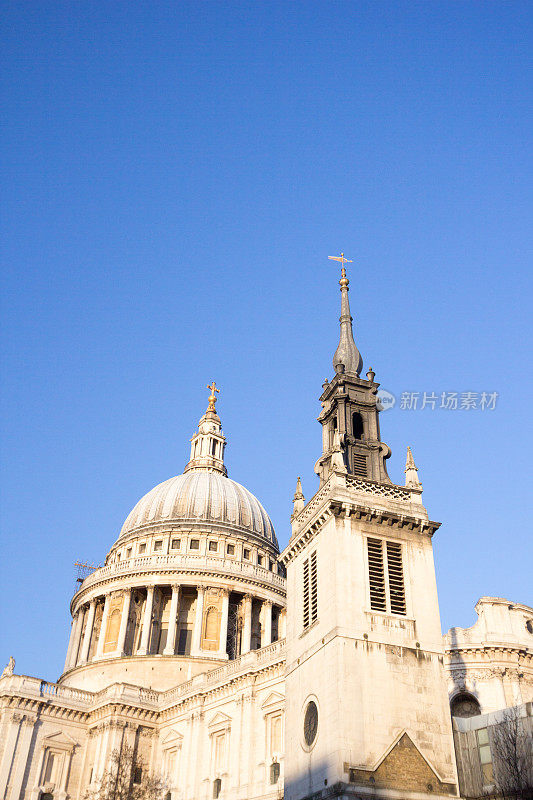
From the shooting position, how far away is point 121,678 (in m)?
66.7

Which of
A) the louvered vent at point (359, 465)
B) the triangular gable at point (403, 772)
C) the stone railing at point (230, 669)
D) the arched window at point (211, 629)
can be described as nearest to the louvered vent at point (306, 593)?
the louvered vent at point (359, 465)

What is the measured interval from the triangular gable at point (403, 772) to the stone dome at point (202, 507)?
172ft

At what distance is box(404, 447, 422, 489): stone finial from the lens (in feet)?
125

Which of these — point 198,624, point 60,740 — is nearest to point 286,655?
point 60,740

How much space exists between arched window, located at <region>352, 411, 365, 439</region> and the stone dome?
43.4 meters

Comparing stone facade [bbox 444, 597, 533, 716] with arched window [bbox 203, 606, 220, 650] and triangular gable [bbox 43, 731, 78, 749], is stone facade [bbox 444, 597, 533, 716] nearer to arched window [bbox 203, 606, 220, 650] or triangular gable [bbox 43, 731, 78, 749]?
triangular gable [bbox 43, 731, 78, 749]

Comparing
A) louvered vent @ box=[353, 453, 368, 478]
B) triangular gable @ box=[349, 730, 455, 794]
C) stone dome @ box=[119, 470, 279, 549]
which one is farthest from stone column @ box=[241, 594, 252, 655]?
triangular gable @ box=[349, 730, 455, 794]

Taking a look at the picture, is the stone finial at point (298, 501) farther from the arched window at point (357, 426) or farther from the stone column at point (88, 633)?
the stone column at point (88, 633)

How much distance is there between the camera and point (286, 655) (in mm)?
40469

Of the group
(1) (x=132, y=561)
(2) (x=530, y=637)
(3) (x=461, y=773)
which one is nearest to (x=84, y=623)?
(1) (x=132, y=561)

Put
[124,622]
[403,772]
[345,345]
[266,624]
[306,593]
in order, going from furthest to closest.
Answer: [266,624]
[124,622]
[345,345]
[306,593]
[403,772]

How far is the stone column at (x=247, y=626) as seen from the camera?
71.0 metres

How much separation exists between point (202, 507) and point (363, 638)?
5285 cm

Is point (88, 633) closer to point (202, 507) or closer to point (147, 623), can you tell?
point (147, 623)
